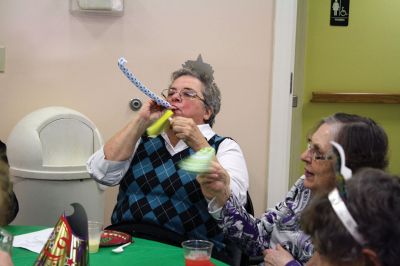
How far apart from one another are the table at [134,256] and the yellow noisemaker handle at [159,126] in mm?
529

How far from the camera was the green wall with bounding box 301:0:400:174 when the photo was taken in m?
4.03

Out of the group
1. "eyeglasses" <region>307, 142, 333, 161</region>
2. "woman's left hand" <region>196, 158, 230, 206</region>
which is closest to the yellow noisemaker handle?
"woman's left hand" <region>196, 158, 230, 206</region>

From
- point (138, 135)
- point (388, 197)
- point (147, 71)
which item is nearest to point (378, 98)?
point (147, 71)

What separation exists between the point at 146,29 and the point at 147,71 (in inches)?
9.0

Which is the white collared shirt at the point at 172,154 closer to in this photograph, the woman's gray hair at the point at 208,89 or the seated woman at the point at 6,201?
the woman's gray hair at the point at 208,89

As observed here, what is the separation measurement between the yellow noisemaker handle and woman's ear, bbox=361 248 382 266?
1.21 meters

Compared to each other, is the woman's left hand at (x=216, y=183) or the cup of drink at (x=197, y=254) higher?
the woman's left hand at (x=216, y=183)

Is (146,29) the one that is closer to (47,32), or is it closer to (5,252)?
(47,32)

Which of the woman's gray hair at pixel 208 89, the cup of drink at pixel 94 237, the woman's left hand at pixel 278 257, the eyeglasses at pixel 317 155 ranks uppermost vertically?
the woman's gray hair at pixel 208 89

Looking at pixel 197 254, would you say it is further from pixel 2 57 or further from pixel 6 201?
pixel 2 57

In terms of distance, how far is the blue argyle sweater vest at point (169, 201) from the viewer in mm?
1913

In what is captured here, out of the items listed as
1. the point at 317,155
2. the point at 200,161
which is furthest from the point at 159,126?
the point at 317,155

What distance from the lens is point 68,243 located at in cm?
106

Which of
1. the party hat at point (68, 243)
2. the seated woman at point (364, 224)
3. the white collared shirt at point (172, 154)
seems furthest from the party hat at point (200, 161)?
the seated woman at point (364, 224)
